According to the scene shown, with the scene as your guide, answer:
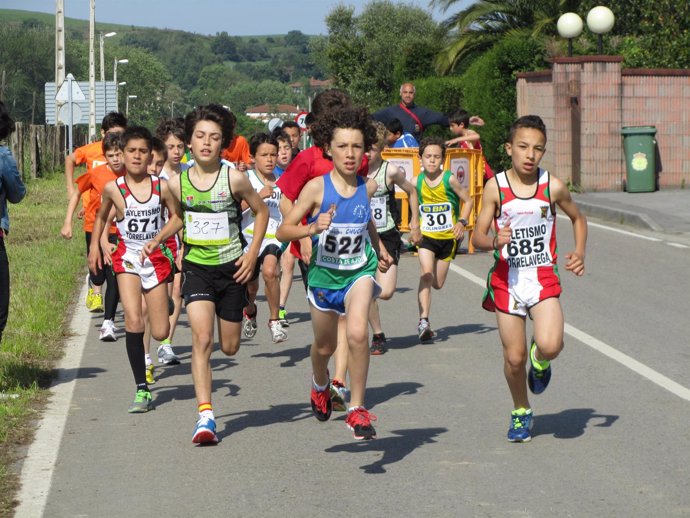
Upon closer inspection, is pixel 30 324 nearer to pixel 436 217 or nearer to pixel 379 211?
pixel 379 211

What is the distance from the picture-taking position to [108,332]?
1136cm

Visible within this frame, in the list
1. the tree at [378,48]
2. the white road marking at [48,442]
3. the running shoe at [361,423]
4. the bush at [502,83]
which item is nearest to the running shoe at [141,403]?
the white road marking at [48,442]

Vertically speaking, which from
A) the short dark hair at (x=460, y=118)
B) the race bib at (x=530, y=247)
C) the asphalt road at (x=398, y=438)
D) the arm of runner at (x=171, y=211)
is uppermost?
the short dark hair at (x=460, y=118)

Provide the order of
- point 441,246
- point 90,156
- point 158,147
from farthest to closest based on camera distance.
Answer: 1. point 90,156
2. point 441,246
3. point 158,147

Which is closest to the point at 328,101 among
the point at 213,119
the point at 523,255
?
the point at 213,119

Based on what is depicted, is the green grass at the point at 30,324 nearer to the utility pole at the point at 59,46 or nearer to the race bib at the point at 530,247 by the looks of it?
the race bib at the point at 530,247

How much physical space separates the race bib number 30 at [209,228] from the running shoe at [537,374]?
69.7 inches

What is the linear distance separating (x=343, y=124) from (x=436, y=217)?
4549 millimetres

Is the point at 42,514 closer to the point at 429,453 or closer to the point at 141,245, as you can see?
the point at 429,453

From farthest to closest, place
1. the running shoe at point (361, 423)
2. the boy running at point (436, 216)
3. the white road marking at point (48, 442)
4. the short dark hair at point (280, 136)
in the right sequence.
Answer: the short dark hair at point (280, 136)
the boy running at point (436, 216)
the running shoe at point (361, 423)
the white road marking at point (48, 442)

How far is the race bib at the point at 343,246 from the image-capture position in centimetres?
728

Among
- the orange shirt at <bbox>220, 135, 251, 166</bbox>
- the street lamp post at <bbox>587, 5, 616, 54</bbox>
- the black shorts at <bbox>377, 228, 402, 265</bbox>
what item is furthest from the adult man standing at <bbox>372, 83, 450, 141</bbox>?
the street lamp post at <bbox>587, 5, 616, 54</bbox>

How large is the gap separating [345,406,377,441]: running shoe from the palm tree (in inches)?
1604

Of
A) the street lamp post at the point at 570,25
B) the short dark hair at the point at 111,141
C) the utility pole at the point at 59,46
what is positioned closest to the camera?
the short dark hair at the point at 111,141
